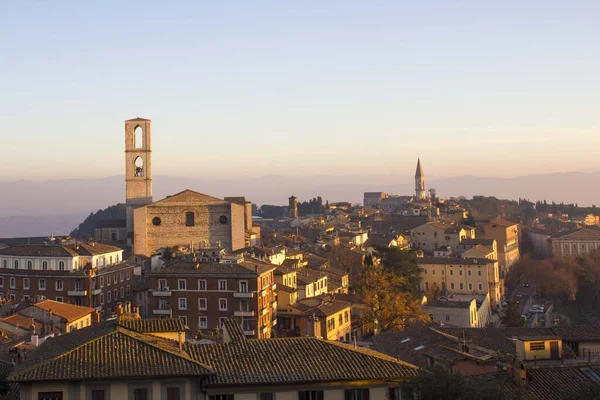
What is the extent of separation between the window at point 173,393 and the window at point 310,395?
6.56ft

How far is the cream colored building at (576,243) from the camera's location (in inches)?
2977

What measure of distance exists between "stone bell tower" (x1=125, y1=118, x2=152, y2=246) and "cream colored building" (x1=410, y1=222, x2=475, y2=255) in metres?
23.9

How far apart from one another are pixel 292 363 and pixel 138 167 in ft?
180

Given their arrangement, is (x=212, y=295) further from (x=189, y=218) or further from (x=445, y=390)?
(x=189, y=218)

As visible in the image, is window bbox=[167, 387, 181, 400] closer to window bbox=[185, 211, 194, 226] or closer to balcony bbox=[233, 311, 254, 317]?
balcony bbox=[233, 311, 254, 317]

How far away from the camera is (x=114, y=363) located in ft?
42.0

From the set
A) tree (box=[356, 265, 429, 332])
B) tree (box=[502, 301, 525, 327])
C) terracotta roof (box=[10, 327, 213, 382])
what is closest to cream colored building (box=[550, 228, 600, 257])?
tree (box=[502, 301, 525, 327])

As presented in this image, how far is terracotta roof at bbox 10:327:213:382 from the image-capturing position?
1242 cm

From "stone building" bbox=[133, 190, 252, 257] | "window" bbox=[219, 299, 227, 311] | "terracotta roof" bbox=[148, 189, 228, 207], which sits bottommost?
"window" bbox=[219, 299, 227, 311]

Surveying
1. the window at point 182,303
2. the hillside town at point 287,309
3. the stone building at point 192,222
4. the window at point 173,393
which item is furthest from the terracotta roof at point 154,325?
the stone building at point 192,222

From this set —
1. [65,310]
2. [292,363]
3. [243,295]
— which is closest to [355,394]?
[292,363]

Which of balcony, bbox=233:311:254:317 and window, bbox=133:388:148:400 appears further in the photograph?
balcony, bbox=233:311:254:317

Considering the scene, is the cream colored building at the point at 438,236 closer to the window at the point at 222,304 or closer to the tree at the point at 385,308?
the tree at the point at 385,308

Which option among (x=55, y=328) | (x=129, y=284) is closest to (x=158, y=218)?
(x=129, y=284)
